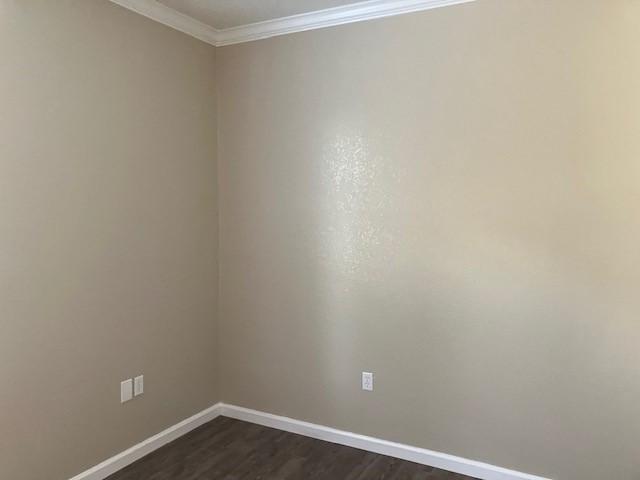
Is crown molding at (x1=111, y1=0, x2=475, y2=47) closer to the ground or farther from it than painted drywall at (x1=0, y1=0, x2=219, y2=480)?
farther from it

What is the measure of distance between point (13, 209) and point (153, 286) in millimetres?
940

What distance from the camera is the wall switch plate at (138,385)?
3004mm

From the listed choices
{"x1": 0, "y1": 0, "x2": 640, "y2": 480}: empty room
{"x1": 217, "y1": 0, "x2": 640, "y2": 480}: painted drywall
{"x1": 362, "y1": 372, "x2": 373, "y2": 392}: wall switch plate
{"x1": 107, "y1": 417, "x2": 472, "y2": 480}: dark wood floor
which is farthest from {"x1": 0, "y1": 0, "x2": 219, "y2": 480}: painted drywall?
{"x1": 362, "y1": 372, "x2": 373, "y2": 392}: wall switch plate

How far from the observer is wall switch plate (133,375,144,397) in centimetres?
300

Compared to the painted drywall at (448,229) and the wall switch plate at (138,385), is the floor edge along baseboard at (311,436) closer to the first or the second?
the painted drywall at (448,229)

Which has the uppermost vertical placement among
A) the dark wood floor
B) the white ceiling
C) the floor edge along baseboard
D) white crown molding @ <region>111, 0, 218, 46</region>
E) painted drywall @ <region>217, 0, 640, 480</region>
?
the white ceiling

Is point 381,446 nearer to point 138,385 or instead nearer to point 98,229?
point 138,385

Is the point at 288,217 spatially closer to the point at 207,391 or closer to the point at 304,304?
the point at 304,304

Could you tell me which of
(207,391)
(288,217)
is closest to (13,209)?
(288,217)

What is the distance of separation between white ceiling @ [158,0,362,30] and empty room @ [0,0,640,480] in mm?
25

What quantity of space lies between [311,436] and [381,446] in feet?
1.55

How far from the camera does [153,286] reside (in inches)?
122

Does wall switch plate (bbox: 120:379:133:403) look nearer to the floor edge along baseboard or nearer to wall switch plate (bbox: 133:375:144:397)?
wall switch plate (bbox: 133:375:144:397)

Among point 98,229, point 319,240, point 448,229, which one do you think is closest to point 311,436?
point 319,240
